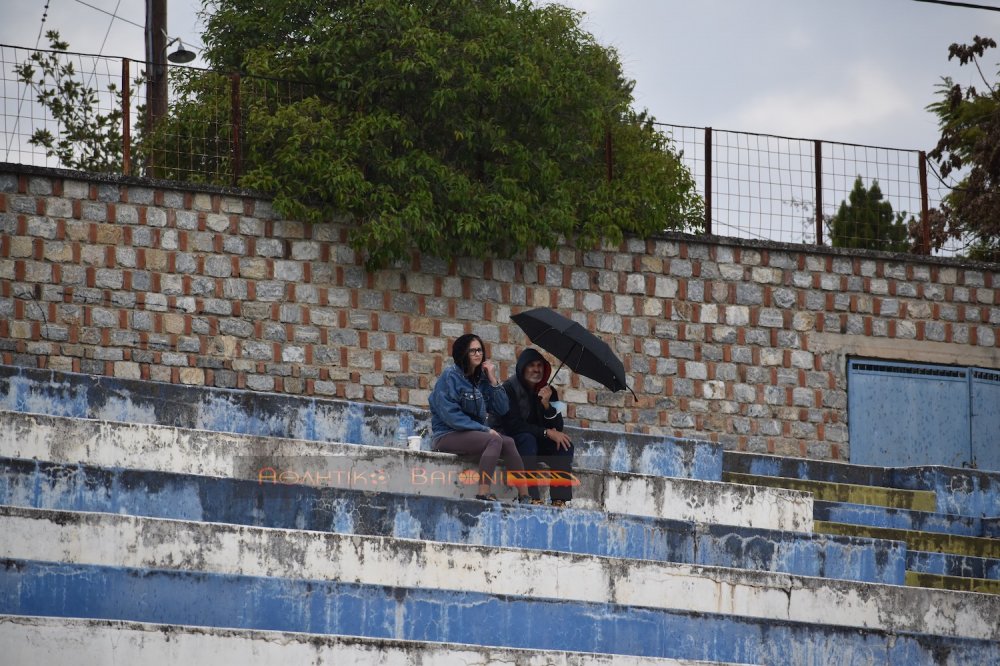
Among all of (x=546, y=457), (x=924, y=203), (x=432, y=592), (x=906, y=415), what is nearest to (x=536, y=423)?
(x=546, y=457)

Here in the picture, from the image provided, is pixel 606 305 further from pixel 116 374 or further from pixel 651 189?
pixel 116 374

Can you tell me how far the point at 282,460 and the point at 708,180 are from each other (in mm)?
7182

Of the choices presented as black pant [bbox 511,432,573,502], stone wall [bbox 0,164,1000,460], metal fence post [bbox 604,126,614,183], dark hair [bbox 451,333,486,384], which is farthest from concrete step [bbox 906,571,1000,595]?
metal fence post [bbox 604,126,614,183]

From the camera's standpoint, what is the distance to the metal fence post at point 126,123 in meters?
14.0

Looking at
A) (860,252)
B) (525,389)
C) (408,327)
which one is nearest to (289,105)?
(408,327)

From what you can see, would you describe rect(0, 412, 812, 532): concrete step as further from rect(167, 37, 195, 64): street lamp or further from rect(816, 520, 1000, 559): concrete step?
rect(167, 37, 195, 64): street lamp

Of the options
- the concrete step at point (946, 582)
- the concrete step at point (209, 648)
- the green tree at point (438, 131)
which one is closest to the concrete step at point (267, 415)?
the concrete step at point (946, 582)

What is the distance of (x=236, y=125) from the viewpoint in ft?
47.6

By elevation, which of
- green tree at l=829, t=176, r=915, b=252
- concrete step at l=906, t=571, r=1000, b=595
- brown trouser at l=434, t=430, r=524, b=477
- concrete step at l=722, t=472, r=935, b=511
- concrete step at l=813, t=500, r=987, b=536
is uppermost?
green tree at l=829, t=176, r=915, b=252

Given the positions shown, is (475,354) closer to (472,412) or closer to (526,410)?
(472,412)

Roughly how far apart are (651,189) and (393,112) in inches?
107

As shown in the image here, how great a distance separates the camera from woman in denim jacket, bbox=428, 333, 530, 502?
1015 cm

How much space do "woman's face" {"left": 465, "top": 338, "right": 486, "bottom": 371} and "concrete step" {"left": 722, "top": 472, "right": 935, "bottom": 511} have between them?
3.21 metres

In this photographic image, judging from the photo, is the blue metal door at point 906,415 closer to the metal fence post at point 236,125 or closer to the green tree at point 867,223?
the green tree at point 867,223
